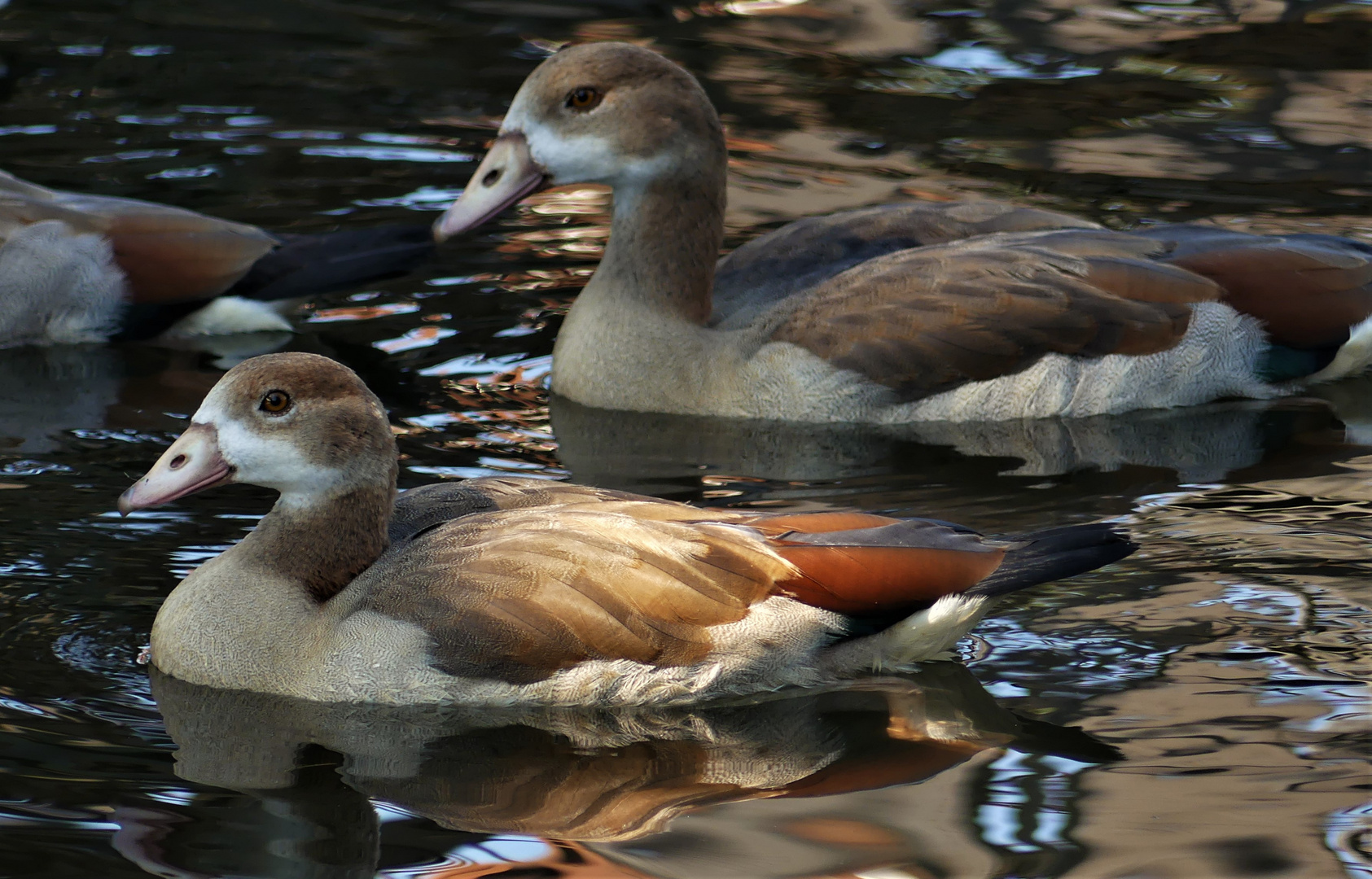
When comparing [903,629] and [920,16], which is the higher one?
[920,16]

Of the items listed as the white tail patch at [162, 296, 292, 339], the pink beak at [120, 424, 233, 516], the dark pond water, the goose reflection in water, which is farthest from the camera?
the white tail patch at [162, 296, 292, 339]

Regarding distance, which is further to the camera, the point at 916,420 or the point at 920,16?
the point at 920,16

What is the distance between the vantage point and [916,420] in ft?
27.7

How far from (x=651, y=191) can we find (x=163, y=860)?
4392 millimetres

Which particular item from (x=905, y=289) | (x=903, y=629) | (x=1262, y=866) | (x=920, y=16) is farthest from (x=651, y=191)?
(x=920, y=16)

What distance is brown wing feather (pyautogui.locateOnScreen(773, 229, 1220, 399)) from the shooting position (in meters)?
8.24

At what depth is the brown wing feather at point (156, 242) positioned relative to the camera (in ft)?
31.3

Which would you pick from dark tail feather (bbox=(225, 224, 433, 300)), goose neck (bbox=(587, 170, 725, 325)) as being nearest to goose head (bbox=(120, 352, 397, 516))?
goose neck (bbox=(587, 170, 725, 325))

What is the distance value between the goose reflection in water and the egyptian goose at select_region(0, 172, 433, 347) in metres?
3.87

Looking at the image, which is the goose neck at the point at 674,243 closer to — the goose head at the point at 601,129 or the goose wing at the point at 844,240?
the goose head at the point at 601,129

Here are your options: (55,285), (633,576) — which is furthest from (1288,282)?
(55,285)

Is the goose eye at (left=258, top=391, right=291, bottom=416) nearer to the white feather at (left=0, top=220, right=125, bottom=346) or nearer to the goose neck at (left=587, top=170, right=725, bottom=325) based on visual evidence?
the goose neck at (left=587, top=170, right=725, bottom=325)

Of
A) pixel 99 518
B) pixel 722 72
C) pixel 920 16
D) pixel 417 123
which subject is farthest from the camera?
pixel 920 16

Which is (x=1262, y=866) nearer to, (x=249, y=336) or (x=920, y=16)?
(x=249, y=336)
